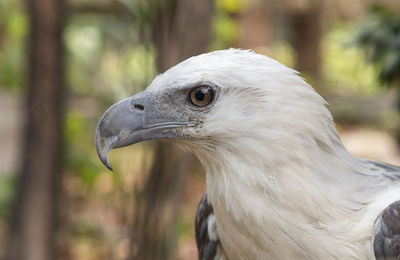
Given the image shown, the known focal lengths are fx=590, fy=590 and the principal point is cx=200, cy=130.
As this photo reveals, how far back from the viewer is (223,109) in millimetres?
2111

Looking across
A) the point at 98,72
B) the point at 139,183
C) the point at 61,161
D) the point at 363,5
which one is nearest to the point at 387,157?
the point at 363,5

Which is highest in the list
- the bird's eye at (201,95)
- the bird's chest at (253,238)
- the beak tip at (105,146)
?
the bird's eye at (201,95)

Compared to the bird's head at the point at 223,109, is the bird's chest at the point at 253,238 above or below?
below

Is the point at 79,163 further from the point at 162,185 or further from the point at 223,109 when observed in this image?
the point at 223,109

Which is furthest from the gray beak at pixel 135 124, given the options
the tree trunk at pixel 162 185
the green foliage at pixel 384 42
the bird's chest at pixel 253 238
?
the green foliage at pixel 384 42

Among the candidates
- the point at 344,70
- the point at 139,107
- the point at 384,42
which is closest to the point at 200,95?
the point at 139,107

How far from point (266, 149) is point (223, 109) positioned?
0.21 metres

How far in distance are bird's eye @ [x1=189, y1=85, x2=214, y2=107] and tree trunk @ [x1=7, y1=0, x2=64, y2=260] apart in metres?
3.20

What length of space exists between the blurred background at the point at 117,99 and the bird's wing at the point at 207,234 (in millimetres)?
630

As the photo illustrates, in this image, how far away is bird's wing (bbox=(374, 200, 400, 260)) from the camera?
2018 mm

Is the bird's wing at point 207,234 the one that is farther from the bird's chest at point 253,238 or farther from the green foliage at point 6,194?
the green foliage at point 6,194

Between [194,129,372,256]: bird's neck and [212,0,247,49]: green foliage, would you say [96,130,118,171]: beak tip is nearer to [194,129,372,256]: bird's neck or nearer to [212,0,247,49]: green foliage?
[194,129,372,256]: bird's neck

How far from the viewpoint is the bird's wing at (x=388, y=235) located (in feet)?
6.62

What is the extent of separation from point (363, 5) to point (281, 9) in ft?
4.34
